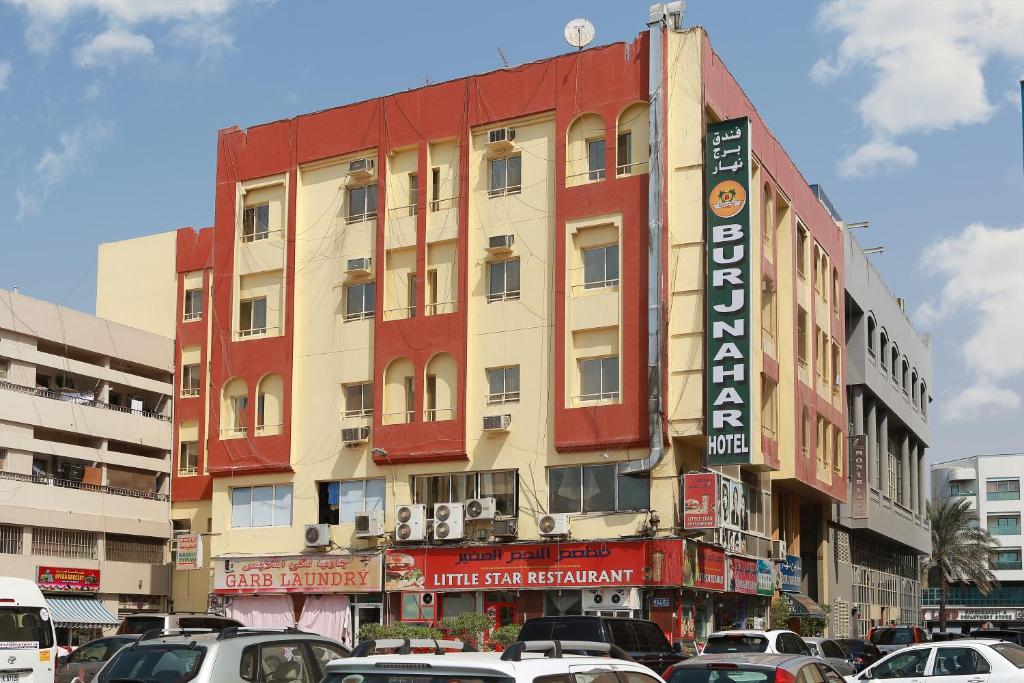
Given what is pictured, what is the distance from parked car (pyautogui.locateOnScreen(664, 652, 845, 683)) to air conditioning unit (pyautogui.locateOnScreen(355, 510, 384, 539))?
1151 inches

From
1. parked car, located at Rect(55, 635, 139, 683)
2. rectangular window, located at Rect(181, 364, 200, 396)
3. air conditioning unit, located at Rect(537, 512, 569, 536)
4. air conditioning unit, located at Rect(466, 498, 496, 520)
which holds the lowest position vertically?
parked car, located at Rect(55, 635, 139, 683)

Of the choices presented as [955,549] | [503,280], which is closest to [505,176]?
[503,280]

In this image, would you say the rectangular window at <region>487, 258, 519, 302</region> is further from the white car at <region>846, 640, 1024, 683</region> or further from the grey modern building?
the white car at <region>846, 640, 1024, 683</region>

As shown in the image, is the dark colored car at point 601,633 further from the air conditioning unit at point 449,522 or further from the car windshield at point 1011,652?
the air conditioning unit at point 449,522

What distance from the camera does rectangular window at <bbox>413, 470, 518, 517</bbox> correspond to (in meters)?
40.5

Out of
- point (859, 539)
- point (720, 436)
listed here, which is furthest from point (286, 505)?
point (859, 539)

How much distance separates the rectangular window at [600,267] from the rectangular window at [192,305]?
1786cm

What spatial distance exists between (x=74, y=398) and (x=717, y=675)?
39438 millimetres

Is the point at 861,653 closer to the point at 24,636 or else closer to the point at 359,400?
the point at 359,400

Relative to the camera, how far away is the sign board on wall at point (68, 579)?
44.9m

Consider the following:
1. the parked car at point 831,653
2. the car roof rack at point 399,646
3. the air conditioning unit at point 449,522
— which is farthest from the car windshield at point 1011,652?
the air conditioning unit at point 449,522

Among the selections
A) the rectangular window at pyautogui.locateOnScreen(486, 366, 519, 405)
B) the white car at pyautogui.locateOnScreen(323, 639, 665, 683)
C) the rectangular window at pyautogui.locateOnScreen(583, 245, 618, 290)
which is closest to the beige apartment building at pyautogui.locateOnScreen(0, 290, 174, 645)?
the rectangular window at pyautogui.locateOnScreen(486, 366, 519, 405)

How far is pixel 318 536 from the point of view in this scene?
42594mm

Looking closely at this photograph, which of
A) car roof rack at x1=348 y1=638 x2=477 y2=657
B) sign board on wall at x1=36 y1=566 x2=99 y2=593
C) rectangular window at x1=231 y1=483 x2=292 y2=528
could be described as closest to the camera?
car roof rack at x1=348 y1=638 x2=477 y2=657
